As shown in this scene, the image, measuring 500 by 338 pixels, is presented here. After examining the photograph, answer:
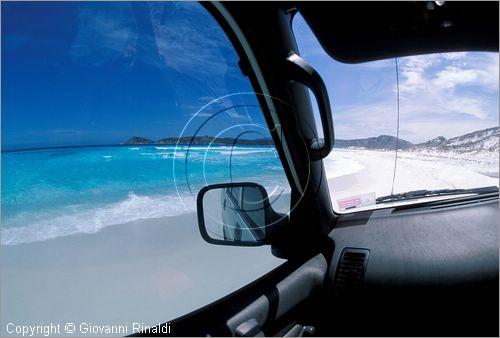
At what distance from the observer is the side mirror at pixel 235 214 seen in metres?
1.89

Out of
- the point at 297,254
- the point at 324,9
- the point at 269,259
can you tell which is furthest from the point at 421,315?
the point at 324,9

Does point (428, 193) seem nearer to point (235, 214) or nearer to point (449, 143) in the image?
point (449, 143)

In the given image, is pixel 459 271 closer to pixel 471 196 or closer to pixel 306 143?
pixel 471 196

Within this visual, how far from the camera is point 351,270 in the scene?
2057 mm

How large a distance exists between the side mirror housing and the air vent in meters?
0.53

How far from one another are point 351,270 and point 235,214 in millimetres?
854

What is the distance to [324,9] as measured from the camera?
6.19 feet

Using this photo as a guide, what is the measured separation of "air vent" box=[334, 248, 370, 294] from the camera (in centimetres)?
201

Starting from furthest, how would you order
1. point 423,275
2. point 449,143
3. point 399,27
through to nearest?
point 449,143
point 399,27
point 423,275

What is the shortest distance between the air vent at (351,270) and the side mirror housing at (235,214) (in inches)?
20.7

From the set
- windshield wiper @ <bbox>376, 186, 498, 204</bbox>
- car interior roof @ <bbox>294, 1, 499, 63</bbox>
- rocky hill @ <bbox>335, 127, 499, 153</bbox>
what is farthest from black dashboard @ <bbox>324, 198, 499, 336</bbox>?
car interior roof @ <bbox>294, 1, 499, 63</bbox>

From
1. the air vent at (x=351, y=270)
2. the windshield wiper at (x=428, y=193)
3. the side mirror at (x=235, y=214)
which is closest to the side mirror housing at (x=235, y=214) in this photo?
the side mirror at (x=235, y=214)

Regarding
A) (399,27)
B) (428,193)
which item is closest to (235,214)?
(428,193)

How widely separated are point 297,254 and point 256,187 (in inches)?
22.4
